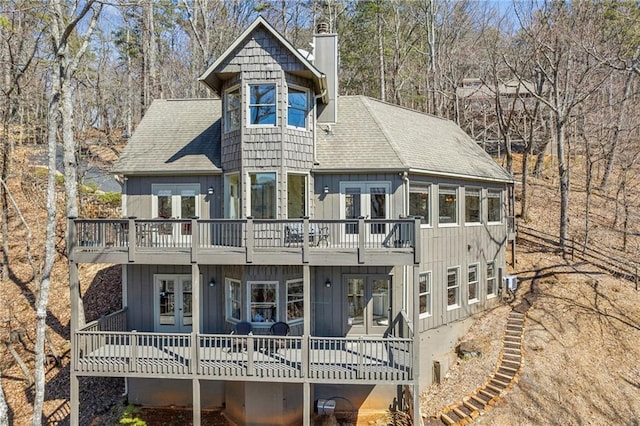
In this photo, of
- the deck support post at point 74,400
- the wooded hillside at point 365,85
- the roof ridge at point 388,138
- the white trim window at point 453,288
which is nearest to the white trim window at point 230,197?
the wooded hillside at point 365,85

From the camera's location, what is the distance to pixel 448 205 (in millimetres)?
13516

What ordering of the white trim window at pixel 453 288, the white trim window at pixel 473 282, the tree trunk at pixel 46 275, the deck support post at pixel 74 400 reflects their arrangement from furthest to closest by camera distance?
the white trim window at pixel 473 282
the white trim window at pixel 453 288
the tree trunk at pixel 46 275
the deck support post at pixel 74 400

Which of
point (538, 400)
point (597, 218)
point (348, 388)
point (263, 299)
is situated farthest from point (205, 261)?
point (597, 218)

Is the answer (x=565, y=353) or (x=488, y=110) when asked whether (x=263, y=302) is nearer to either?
(x=565, y=353)

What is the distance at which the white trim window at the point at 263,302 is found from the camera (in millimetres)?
11156

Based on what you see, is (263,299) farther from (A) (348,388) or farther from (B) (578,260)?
(B) (578,260)

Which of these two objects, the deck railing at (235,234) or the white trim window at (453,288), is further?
the white trim window at (453,288)

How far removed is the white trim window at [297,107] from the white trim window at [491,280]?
377 inches

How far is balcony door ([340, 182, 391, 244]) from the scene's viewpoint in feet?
39.2

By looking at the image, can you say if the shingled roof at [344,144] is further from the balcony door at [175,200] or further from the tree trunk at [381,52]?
the tree trunk at [381,52]

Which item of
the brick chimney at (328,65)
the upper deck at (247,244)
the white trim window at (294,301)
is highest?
the brick chimney at (328,65)

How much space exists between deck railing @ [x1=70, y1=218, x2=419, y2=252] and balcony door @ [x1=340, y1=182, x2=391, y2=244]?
375mm

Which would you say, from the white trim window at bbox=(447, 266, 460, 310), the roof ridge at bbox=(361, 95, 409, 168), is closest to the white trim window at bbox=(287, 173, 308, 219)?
the roof ridge at bbox=(361, 95, 409, 168)

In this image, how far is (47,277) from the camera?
10547 mm
